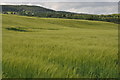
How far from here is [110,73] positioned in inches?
235

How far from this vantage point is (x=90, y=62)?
21.7 feet

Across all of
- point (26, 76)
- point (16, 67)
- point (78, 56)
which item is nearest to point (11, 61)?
point (16, 67)

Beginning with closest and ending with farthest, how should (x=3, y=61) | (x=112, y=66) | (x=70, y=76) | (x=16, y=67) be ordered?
(x=70, y=76) → (x=16, y=67) → (x=3, y=61) → (x=112, y=66)

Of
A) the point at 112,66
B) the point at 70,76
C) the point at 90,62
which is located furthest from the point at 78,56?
the point at 70,76

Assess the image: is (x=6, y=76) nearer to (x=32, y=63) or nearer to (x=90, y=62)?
(x=32, y=63)

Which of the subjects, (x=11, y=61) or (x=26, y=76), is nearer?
(x=26, y=76)

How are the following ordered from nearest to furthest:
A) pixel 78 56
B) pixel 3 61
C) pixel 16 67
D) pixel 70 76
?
pixel 70 76 → pixel 16 67 → pixel 3 61 → pixel 78 56

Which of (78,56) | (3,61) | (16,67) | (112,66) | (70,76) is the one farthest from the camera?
(78,56)

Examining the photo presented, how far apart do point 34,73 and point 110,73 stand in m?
2.20

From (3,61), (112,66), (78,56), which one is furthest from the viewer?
(78,56)

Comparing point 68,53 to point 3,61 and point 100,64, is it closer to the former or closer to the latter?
point 100,64

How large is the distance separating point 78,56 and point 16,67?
2.28m

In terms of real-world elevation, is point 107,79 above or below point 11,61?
below

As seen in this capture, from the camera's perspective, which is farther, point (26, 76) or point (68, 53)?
point (68, 53)
